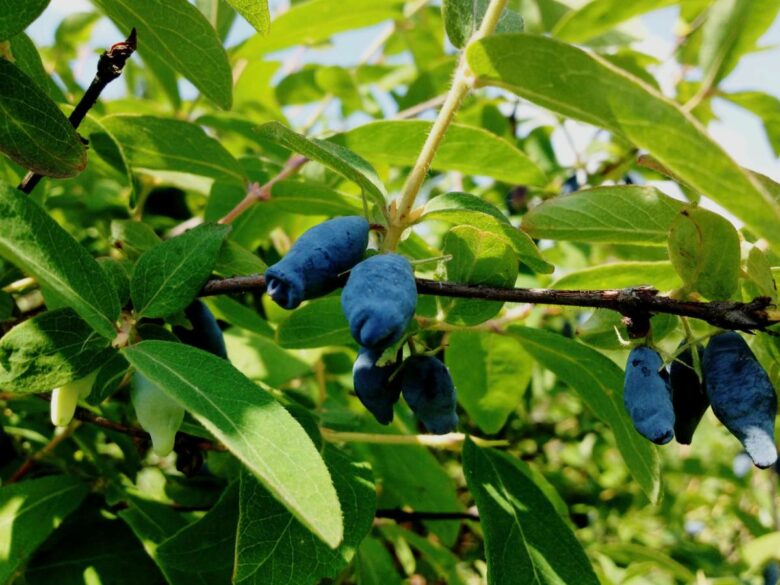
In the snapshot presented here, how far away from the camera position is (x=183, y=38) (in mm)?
966

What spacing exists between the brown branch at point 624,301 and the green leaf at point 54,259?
15cm

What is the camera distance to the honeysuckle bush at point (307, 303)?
72cm

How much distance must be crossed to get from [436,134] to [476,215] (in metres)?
0.10

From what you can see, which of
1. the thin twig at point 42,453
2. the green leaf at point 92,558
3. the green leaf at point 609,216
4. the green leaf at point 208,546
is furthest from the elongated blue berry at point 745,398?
the thin twig at point 42,453

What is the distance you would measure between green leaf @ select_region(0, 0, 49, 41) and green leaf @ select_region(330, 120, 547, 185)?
550mm

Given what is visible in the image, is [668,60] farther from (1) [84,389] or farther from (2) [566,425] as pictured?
(1) [84,389]

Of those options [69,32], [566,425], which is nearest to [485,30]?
[69,32]

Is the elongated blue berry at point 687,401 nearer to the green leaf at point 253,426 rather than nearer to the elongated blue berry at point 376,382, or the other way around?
the elongated blue berry at point 376,382

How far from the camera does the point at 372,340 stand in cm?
71

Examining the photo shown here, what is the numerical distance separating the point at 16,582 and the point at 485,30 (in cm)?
104

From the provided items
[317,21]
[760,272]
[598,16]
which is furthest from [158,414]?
[598,16]

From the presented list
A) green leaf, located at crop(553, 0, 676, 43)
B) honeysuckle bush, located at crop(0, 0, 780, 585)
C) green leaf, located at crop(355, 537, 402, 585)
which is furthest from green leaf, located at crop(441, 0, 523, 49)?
green leaf, located at crop(553, 0, 676, 43)

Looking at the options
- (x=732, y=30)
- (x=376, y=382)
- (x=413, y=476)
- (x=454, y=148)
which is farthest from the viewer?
(x=732, y=30)

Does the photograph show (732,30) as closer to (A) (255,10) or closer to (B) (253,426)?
(A) (255,10)
